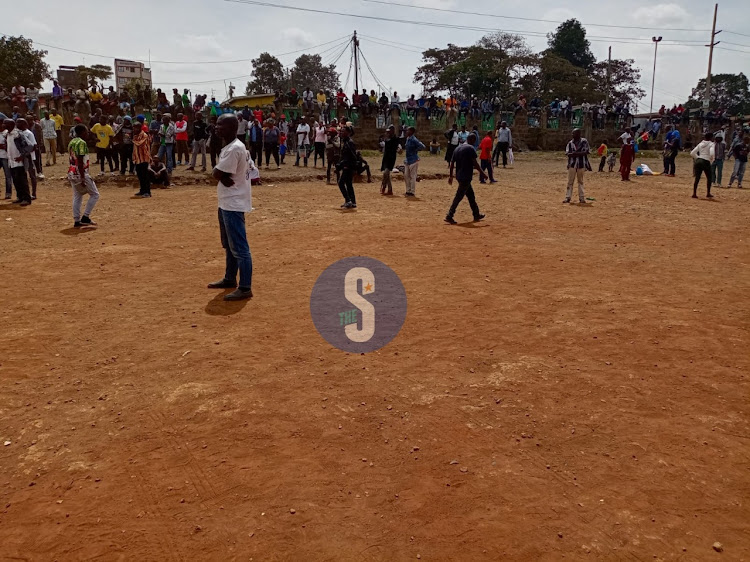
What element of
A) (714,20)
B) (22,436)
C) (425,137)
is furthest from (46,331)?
(714,20)

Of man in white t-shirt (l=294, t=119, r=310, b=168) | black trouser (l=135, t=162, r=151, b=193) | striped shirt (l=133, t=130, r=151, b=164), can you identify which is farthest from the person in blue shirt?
man in white t-shirt (l=294, t=119, r=310, b=168)

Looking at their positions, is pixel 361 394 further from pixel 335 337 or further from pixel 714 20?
pixel 714 20

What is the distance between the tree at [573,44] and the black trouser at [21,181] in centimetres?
6092

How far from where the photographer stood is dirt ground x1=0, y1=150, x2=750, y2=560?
2797 mm

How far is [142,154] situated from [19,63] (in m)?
28.9

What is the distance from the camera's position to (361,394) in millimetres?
4164

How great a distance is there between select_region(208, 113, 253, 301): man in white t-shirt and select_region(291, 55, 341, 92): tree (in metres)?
58.2

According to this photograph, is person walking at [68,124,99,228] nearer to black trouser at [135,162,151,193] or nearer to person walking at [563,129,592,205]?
black trouser at [135,162,151,193]

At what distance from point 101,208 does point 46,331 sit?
7.36 m

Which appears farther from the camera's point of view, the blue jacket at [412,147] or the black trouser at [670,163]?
the black trouser at [670,163]

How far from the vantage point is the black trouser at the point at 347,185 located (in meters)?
12.2

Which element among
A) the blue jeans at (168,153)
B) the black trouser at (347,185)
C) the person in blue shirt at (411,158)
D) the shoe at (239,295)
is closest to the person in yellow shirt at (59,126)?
the blue jeans at (168,153)

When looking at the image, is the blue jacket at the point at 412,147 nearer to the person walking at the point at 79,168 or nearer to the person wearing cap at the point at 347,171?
the person wearing cap at the point at 347,171

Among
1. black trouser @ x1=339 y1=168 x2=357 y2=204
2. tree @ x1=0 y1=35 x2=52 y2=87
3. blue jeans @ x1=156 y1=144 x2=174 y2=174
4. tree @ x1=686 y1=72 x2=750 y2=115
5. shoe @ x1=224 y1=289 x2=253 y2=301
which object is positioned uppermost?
tree @ x1=686 y1=72 x2=750 y2=115
